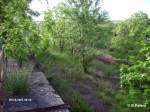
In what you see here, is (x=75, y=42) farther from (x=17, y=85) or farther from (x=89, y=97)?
(x=17, y=85)

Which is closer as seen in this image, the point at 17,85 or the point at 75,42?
the point at 17,85

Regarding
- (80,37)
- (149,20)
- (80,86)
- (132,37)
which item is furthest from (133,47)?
(80,86)

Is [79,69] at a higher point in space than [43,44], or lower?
lower

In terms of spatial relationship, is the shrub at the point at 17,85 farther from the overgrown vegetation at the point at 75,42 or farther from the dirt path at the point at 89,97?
the dirt path at the point at 89,97

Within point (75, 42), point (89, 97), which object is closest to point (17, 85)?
point (89, 97)

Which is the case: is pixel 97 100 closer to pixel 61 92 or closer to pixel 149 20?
pixel 61 92

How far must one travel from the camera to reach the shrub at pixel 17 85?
8.26 m

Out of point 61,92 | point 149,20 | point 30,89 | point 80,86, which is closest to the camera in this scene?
point 30,89

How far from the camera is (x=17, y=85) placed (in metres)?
8.25

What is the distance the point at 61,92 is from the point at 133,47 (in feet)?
17.7

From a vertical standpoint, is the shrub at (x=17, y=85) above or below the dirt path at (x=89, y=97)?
above

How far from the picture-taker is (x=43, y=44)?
12.1 m

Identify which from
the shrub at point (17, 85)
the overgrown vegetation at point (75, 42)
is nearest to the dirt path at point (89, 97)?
the overgrown vegetation at point (75, 42)

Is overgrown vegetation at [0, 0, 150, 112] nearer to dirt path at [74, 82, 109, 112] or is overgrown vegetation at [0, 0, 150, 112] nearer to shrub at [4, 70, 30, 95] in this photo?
dirt path at [74, 82, 109, 112]
